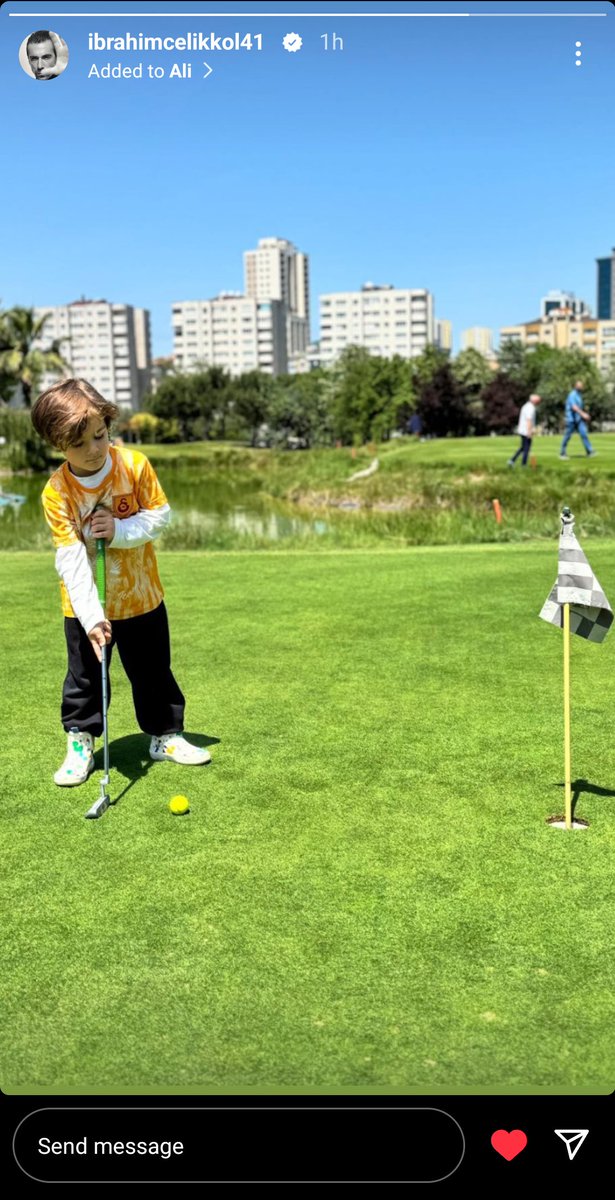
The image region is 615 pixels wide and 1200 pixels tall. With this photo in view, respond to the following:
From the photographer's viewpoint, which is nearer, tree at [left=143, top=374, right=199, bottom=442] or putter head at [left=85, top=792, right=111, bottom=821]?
putter head at [left=85, top=792, right=111, bottom=821]

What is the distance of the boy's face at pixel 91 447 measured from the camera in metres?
4.59

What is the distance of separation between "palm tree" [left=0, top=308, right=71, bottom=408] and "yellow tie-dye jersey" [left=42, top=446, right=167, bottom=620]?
59.8m

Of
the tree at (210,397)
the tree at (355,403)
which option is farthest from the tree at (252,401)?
the tree at (355,403)

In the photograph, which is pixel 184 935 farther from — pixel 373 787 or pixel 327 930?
pixel 373 787

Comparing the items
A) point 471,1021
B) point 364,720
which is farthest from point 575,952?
point 364,720

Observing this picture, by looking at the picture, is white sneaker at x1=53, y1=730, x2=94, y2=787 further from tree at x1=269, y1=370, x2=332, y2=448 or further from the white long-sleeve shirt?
tree at x1=269, y1=370, x2=332, y2=448

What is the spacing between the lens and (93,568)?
16.3 ft

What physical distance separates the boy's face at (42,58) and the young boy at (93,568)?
119cm

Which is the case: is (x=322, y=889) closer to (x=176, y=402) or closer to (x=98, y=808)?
(x=98, y=808)

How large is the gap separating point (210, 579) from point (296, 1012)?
8230 mm

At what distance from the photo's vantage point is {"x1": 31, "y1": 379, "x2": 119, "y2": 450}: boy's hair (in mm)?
4473
